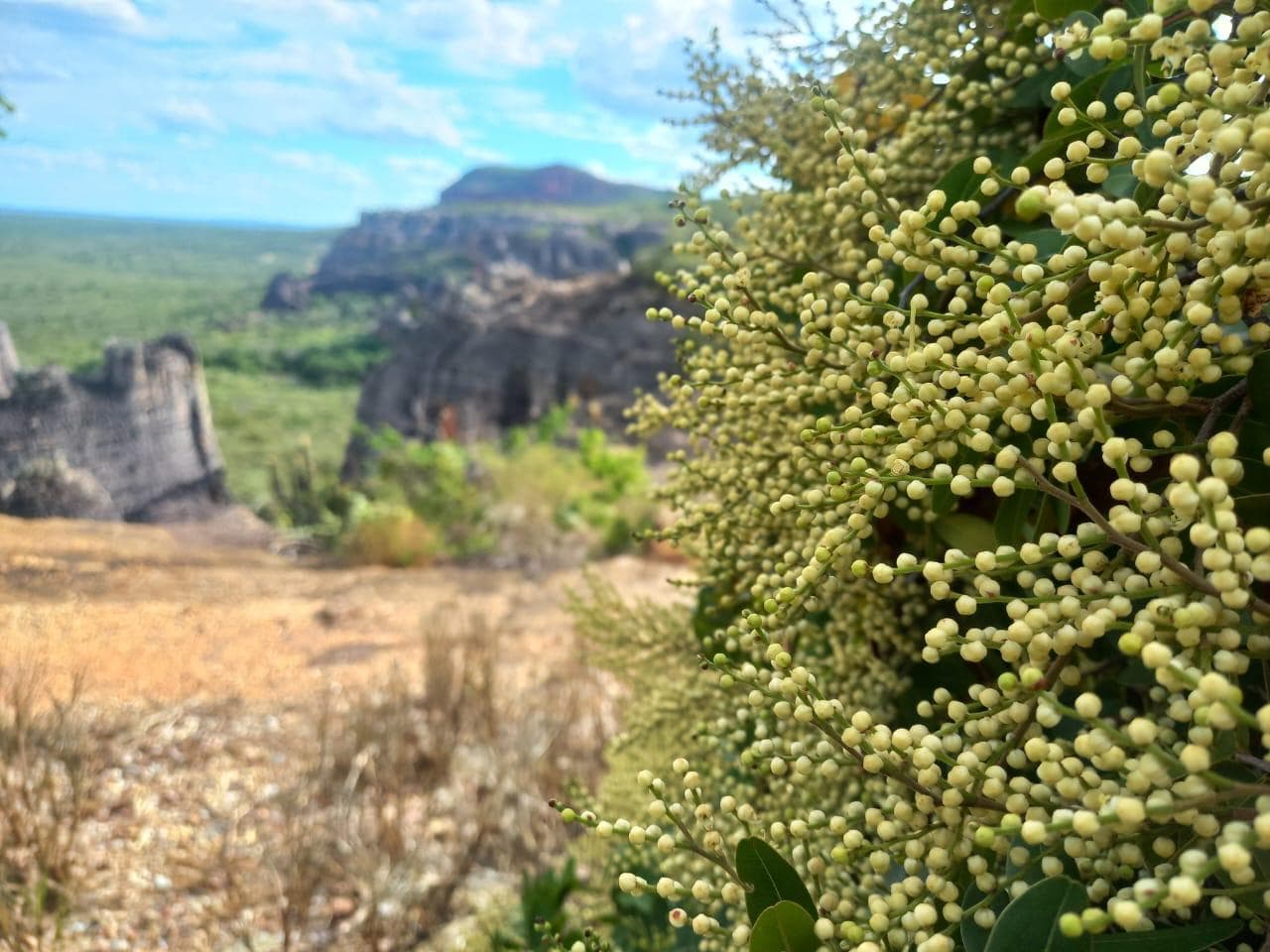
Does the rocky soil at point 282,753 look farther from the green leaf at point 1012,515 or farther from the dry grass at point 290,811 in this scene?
the green leaf at point 1012,515

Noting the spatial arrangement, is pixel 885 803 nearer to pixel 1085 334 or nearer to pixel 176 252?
pixel 1085 334

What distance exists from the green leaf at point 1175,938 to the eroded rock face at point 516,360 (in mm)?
18265

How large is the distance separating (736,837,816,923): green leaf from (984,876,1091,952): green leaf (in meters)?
0.16

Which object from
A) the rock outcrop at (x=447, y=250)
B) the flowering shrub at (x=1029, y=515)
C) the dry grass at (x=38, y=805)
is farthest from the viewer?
the rock outcrop at (x=447, y=250)

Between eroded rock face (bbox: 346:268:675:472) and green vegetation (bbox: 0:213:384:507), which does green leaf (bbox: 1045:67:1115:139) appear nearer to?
green vegetation (bbox: 0:213:384:507)

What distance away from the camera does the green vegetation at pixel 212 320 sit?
87.8 ft

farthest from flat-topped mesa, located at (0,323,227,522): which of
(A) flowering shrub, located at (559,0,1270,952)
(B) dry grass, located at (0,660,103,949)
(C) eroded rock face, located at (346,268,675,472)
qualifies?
(A) flowering shrub, located at (559,0,1270,952)

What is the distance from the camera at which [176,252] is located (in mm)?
49812

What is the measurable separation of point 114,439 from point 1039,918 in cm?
1568

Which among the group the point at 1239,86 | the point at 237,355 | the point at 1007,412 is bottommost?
the point at 237,355

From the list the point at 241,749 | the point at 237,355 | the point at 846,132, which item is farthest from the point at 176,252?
the point at 846,132

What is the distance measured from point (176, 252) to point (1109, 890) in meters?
57.1

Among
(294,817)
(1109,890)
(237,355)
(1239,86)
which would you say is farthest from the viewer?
(237,355)

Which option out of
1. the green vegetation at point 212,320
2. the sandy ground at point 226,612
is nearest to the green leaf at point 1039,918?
the sandy ground at point 226,612
